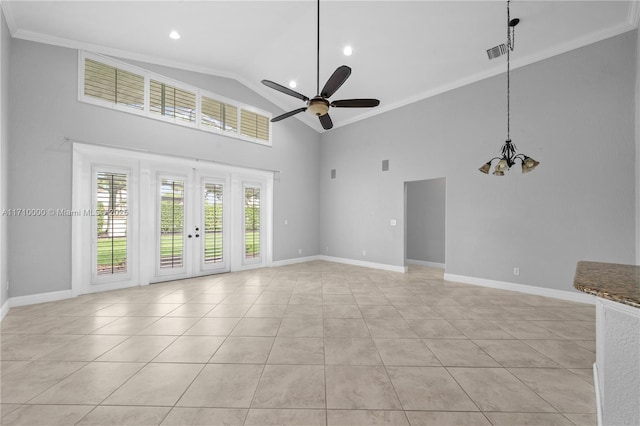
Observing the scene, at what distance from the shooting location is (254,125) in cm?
655

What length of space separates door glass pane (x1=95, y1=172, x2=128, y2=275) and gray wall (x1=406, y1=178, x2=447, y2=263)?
6.95 metres

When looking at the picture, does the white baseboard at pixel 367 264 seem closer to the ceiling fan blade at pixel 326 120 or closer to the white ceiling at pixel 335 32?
the ceiling fan blade at pixel 326 120

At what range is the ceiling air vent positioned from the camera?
4.36 metres

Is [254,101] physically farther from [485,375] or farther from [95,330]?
[485,375]

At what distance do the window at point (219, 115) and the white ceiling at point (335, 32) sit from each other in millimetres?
710

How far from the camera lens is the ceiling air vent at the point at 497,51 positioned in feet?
14.3

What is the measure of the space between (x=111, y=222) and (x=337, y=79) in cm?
459

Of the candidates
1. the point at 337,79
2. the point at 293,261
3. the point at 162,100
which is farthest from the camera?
the point at 293,261

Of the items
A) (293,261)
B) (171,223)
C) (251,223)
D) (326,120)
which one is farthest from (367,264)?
(171,223)

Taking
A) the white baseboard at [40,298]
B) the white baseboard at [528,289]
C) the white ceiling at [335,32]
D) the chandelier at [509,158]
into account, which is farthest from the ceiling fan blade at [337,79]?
the white baseboard at [40,298]

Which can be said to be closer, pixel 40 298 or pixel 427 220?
pixel 40 298

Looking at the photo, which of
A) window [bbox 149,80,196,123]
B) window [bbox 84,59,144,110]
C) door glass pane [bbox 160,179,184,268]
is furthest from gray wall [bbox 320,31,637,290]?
window [bbox 84,59,144,110]

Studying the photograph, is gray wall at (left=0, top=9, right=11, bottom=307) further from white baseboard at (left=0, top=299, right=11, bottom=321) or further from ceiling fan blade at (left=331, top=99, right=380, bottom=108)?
ceiling fan blade at (left=331, top=99, right=380, bottom=108)

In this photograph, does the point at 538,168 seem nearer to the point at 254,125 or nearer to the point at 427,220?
the point at 427,220
